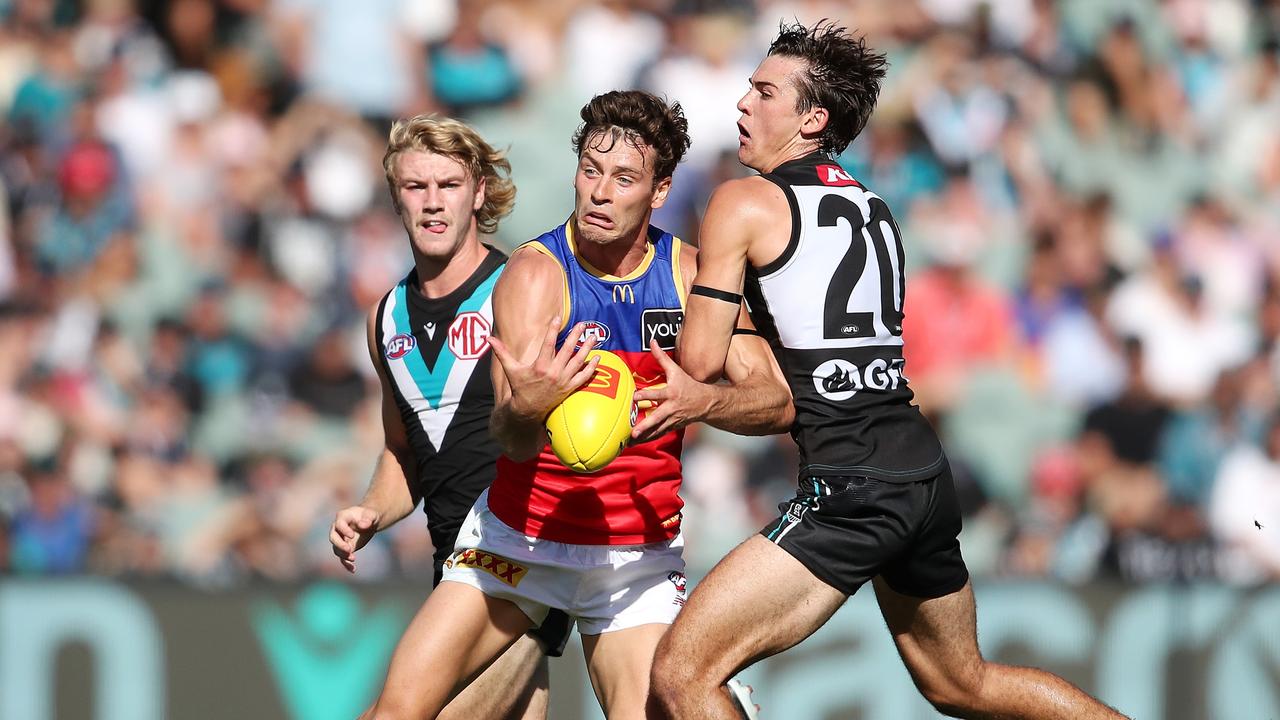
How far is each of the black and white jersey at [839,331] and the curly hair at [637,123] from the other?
15.7 inches

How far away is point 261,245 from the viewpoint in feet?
31.3

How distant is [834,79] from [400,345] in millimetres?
1956

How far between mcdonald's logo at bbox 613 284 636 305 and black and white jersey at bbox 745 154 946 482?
41 centimetres

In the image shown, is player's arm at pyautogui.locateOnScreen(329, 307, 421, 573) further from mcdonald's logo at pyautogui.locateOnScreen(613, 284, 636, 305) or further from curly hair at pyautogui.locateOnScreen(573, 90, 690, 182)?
curly hair at pyautogui.locateOnScreen(573, 90, 690, 182)

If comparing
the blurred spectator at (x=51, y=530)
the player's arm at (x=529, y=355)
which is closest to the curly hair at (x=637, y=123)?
the player's arm at (x=529, y=355)

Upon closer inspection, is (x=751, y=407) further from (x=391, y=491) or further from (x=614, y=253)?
(x=391, y=491)

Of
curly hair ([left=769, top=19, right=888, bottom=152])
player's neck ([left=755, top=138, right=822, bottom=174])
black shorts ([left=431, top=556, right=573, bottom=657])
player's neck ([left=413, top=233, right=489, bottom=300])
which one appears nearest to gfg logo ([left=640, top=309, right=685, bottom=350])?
player's neck ([left=755, top=138, right=822, bottom=174])

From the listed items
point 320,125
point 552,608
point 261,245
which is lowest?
point 552,608

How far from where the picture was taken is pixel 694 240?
9969 millimetres

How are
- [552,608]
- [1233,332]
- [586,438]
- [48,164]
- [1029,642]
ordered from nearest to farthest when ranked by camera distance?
[586,438], [552,608], [1029,642], [48,164], [1233,332]

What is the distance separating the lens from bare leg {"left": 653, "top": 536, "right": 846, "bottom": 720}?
181 inches

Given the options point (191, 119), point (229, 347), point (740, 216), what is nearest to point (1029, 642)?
point (740, 216)

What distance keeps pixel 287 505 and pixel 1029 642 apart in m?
4.42

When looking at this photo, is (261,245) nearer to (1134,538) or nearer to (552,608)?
(552,608)
